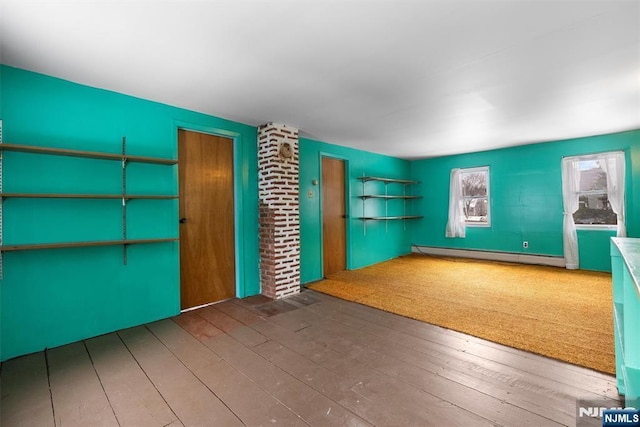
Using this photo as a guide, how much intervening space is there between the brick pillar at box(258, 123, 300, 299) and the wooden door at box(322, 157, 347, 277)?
1108 mm

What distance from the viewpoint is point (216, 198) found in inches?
143

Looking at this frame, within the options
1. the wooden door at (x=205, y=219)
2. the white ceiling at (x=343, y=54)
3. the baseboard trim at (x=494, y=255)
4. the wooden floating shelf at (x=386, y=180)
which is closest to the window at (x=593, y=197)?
the baseboard trim at (x=494, y=255)

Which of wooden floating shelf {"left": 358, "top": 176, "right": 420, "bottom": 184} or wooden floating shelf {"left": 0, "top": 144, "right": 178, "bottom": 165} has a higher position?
wooden floating shelf {"left": 358, "top": 176, "right": 420, "bottom": 184}

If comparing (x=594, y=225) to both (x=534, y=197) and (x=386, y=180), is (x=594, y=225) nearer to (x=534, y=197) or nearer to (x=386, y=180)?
(x=534, y=197)

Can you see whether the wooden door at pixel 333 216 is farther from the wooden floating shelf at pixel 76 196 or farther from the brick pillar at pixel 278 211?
the wooden floating shelf at pixel 76 196

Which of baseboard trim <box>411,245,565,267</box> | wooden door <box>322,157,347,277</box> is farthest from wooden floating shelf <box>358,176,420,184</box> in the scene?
baseboard trim <box>411,245,565,267</box>

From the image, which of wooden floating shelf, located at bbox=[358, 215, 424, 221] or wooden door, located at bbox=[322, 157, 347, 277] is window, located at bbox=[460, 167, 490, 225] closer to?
wooden floating shelf, located at bbox=[358, 215, 424, 221]

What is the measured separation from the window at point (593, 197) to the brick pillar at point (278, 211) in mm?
5320

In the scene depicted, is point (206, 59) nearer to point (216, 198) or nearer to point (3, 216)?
point (216, 198)

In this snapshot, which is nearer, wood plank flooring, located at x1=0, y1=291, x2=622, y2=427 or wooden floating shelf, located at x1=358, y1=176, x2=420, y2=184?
wood plank flooring, located at x1=0, y1=291, x2=622, y2=427

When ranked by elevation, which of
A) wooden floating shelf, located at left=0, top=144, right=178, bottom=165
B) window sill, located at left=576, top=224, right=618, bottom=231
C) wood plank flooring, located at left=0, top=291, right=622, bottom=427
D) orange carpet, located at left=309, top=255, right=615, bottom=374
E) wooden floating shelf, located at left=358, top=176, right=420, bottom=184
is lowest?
wood plank flooring, located at left=0, top=291, right=622, bottom=427

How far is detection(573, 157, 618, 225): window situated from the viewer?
489cm

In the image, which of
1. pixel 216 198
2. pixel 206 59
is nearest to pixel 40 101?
pixel 206 59

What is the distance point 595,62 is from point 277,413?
12.1 feet
